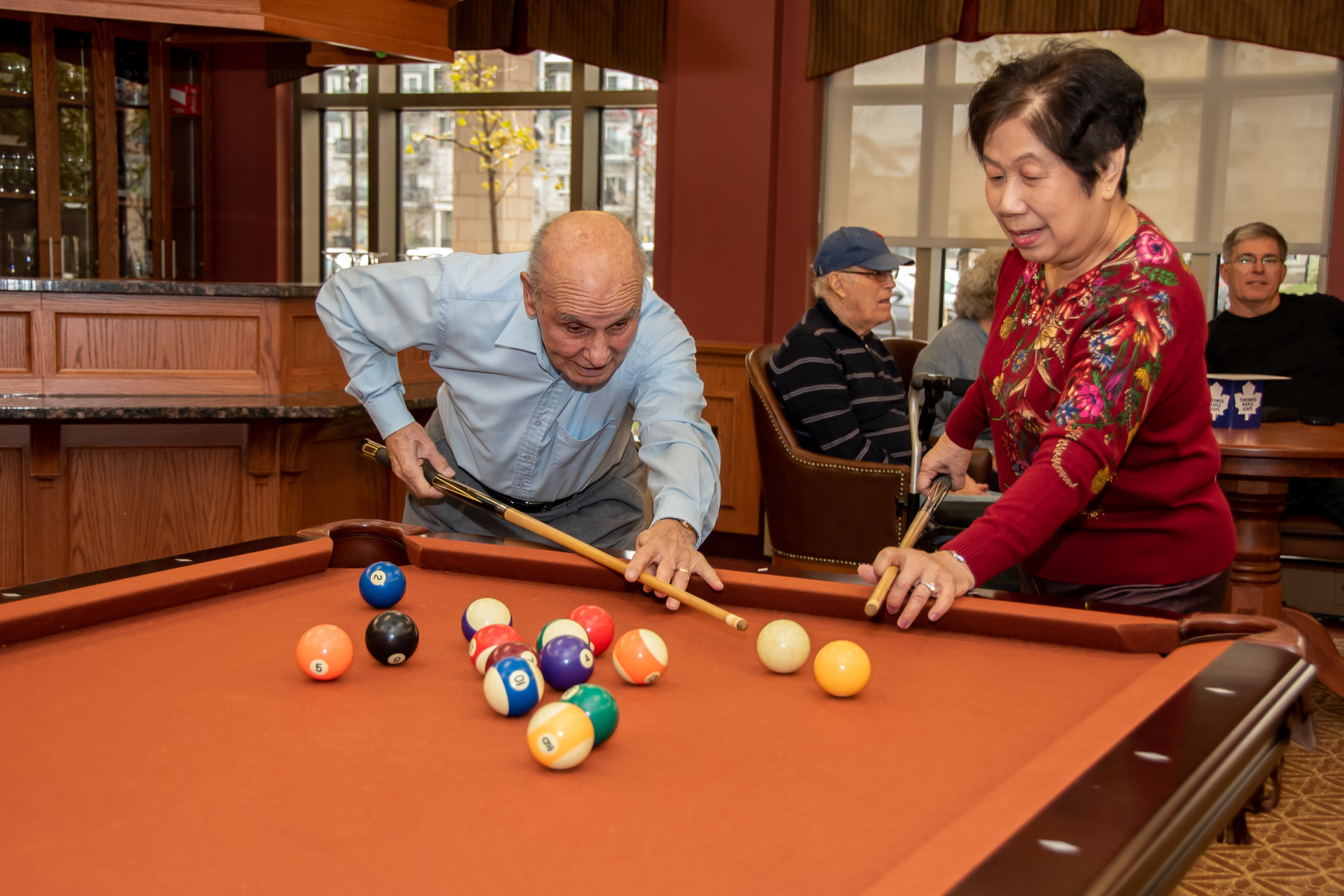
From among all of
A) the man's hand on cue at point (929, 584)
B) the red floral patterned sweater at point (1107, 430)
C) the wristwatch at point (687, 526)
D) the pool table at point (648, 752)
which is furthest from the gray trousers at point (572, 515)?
the man's hand on cue at point (929, 584)

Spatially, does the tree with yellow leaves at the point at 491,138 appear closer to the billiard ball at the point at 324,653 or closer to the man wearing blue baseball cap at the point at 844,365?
the man wearing blue baseball cap at the point at 844,365

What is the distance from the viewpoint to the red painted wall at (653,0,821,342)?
15.8 feet

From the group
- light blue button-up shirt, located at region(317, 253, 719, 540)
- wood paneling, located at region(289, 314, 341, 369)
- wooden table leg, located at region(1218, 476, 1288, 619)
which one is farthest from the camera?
wood paneling, located at region(289, 314, 341, 369)

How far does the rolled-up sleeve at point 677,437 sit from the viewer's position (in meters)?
1.85

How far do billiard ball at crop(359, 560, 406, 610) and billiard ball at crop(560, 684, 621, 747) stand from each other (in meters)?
0.52

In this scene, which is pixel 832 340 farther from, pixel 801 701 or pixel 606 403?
pixel 801 701

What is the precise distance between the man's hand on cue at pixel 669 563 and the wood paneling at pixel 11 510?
8.25ft

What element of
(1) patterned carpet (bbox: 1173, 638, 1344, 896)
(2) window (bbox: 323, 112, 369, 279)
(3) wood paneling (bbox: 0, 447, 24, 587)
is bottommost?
(1) patterned carpet (bbox: 1173, 638, 1344, 896)

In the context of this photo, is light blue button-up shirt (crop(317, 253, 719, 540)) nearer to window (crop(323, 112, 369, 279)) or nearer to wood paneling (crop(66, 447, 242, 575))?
wood paneling (crop(66, 447, 242, 575))

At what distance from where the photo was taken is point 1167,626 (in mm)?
1381

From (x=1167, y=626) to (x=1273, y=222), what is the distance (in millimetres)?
3618

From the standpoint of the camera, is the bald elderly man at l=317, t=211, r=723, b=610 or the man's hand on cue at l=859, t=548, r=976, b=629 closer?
the man's hand on cue at l=859, t=548, r=976, b=629

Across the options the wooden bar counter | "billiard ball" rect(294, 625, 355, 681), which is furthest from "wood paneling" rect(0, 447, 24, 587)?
"billiard ball" rect(294, 625, 355, 681)

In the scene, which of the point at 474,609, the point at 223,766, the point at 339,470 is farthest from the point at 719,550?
the point at 223,766
